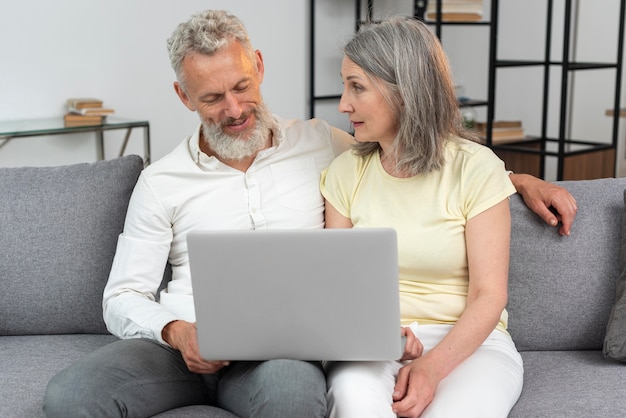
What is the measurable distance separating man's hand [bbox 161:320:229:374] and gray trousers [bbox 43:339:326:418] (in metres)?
0.05

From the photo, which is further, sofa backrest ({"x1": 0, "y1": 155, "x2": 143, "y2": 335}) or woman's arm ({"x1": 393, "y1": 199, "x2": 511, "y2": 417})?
sofa backrest ({"x1": 0, "y1": 155, "x2": 143, "y2": 335})

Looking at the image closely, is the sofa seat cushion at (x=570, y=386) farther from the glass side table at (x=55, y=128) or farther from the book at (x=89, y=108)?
the book at (x=89, y=108)

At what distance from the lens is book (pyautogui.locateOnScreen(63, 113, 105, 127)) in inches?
155

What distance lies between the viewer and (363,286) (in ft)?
4.75

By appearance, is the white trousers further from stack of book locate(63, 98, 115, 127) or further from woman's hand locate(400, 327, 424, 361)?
stack of book locate(63, 98, 115, 127)

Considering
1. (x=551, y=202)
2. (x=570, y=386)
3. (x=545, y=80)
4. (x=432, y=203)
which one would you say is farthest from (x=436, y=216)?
(x=545, y=80)

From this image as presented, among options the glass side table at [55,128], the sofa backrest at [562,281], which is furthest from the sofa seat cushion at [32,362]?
the glass side table at [55,128]

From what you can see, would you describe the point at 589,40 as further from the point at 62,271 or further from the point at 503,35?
the point at 62,271

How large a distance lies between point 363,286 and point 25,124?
292cm

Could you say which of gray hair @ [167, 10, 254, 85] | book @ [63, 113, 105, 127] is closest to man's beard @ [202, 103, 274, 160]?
gray hair @ [167, 10, 254, 85]

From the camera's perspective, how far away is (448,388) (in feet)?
5.28

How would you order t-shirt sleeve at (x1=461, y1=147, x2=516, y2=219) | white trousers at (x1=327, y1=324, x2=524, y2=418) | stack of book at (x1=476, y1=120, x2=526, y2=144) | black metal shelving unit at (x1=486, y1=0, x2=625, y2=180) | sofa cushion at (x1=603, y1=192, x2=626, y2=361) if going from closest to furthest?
white trousers at (x1=327, y1=324, x2=524, y2=418) → t-shirt sleeve at (x1=461, y1=147, x2=516, y2=219) → sofa cushion at (x1=603, y1=192, x2=626, y2=361) → black metal shelving unit at (x1=486, y1=0, x2=625, y2=180) → stack of book at (x1=476, y1=120, x2=526, y2=144)

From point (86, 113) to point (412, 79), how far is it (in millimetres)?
2561

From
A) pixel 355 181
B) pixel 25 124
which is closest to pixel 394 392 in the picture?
pixel 355 181
